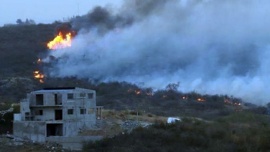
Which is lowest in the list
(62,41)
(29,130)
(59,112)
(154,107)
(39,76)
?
(29,130)

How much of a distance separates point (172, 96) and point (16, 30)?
9259 cm

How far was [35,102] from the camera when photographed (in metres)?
66.7

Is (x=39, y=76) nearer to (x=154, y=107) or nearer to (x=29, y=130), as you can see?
(x=154, y=107)

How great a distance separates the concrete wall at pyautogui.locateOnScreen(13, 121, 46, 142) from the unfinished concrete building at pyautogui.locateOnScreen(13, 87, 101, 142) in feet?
0.57

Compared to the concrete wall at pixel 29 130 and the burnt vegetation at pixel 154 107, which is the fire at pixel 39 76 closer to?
the burnt vegetation at pixel 154 107

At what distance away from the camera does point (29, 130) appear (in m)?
61.5

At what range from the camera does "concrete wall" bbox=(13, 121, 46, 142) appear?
201 ft

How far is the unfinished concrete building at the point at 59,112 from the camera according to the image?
63.9 meters

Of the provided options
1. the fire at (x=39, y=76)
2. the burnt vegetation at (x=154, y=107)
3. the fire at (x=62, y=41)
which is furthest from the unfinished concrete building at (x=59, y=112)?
the fire at (x=62, y=41)

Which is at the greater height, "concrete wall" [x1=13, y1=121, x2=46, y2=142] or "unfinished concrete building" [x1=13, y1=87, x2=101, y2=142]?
"unfinished concrete building" [x1=13, y1=87, x2=101, y2=142]

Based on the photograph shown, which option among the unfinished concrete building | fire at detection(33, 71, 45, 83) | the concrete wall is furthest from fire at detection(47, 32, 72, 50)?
the concrete wall

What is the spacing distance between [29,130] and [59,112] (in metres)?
5.41

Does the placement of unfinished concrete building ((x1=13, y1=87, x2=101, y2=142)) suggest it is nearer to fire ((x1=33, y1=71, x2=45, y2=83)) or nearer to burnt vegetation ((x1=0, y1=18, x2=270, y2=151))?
burnt vegetation ((x1=0, y1=18, x2=270, y2=151))

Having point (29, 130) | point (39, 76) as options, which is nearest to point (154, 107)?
point (39, 76)
